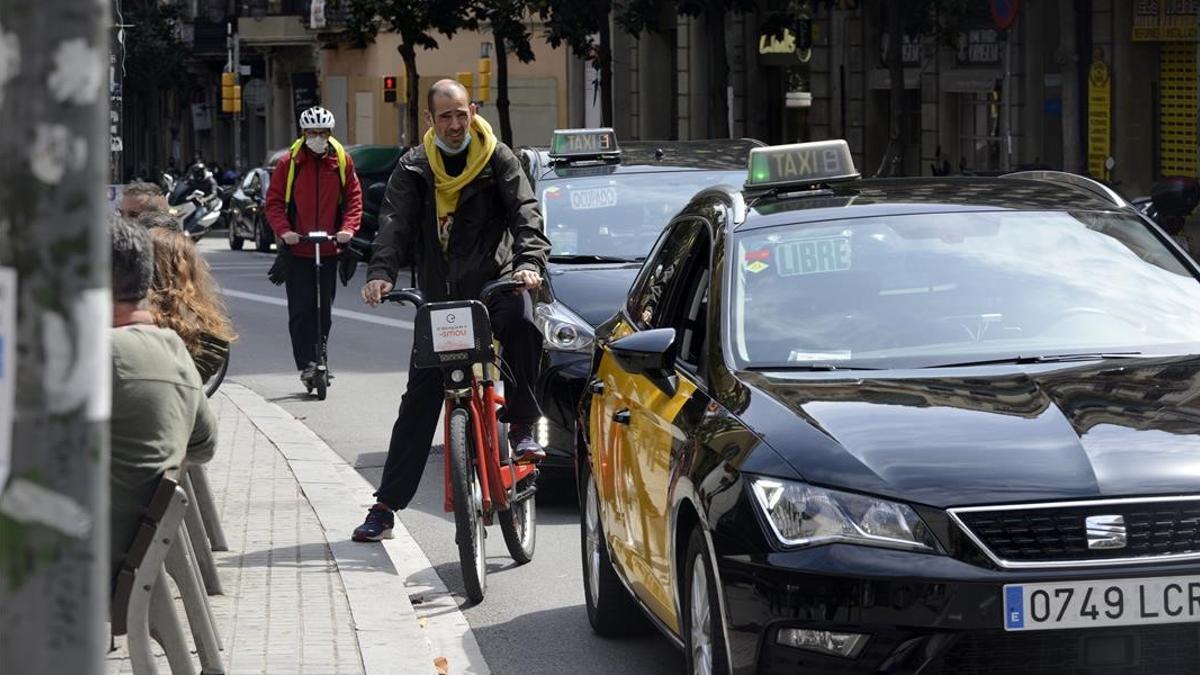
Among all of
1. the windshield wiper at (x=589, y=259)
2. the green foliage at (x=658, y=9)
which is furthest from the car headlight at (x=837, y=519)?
the green foliage at (x=658, y=9)

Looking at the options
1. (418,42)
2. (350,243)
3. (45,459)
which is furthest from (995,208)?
(418,42)

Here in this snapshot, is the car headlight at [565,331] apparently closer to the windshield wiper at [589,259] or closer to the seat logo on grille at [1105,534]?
the windshield wiper at [589,259]

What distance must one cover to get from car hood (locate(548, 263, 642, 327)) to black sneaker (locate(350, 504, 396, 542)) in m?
2.13

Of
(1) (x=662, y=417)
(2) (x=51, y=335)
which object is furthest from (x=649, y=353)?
(2) (x=51, y=335)

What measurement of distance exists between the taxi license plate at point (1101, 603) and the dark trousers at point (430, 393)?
422 centimetres

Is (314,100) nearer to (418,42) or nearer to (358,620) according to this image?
(418,42)

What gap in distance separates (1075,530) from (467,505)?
3503 mm

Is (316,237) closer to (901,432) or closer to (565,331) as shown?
(565,331)

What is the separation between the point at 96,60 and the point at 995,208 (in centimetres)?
440

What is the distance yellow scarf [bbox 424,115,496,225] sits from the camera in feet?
30.8

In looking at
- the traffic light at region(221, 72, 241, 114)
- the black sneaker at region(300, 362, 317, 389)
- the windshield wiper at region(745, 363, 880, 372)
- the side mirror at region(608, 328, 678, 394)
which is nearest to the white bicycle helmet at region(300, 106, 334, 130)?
the black sneaker at region(300, 362, 317, 389)

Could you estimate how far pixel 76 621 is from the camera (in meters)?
3.25

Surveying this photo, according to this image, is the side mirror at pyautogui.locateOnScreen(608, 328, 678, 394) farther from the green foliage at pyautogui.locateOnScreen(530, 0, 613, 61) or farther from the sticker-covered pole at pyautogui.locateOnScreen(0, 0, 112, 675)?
the green foliage at pyautogui.locateOnScreen(530, 0, 613, 61)

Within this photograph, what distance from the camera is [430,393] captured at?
9.27 m
